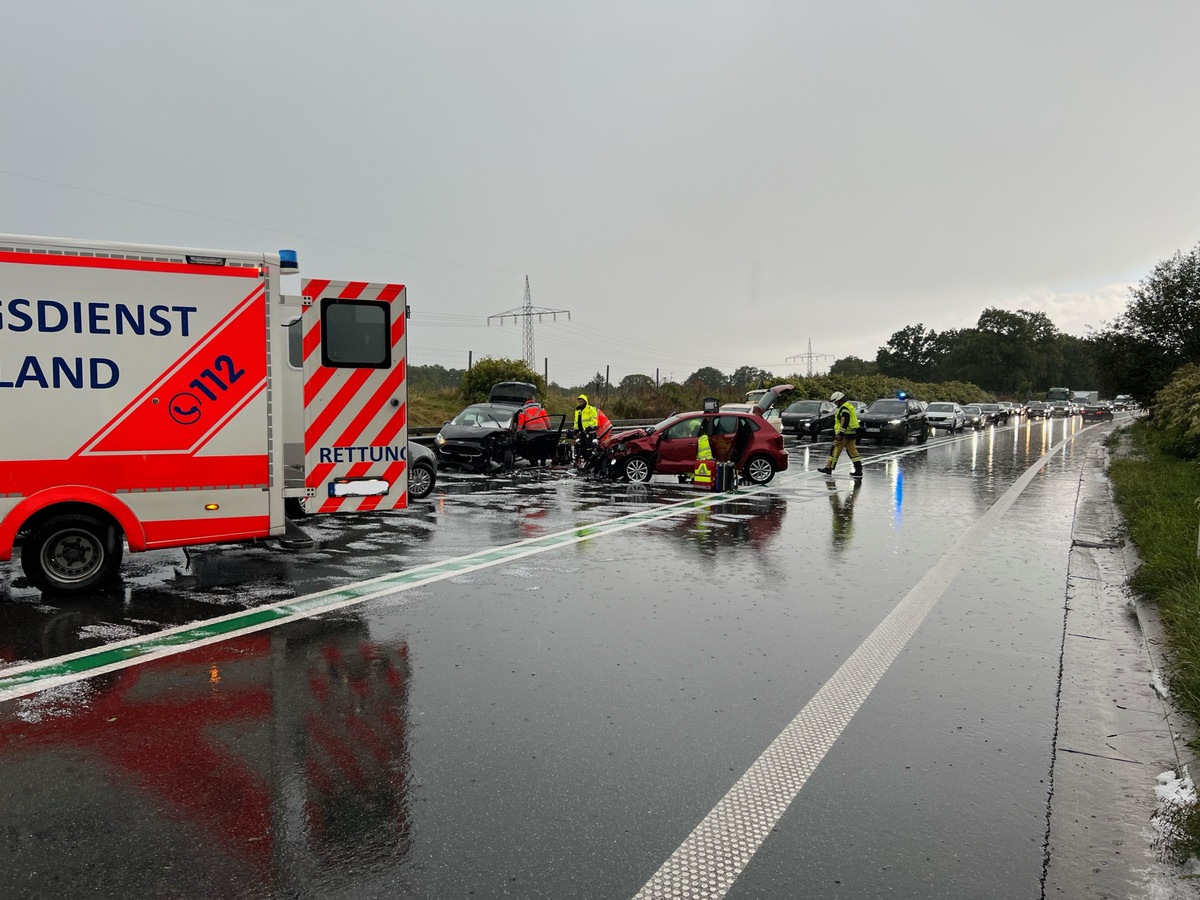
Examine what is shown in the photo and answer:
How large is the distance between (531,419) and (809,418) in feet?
53.3

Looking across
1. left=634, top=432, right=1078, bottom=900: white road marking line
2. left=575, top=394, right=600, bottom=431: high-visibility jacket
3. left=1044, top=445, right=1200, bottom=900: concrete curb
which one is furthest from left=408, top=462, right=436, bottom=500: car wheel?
left=1044, top=445, right=1200, bottom=900: concrete curb

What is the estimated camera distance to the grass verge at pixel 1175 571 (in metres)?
4.26

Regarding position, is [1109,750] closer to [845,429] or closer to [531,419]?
[845,429]

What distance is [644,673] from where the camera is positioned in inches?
214

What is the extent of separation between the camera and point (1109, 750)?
4461 mm

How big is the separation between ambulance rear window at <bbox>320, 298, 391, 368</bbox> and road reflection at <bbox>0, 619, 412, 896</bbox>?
3729 millimetres

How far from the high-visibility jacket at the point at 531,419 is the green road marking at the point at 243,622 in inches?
339

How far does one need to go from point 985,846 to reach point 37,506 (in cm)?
711

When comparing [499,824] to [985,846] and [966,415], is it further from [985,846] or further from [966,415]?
[966,415]

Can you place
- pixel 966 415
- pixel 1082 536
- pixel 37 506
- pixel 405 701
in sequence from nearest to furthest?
pixel 405 701 < pixel 37 506 < pixel 1082 536 < pixel 966 415

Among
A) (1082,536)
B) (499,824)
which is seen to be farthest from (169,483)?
(1082,536)

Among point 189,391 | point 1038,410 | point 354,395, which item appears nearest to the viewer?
point 189,391

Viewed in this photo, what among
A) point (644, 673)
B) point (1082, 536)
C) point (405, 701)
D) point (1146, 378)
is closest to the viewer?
point (405, 701)

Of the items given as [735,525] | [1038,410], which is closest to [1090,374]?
[1038,410]
